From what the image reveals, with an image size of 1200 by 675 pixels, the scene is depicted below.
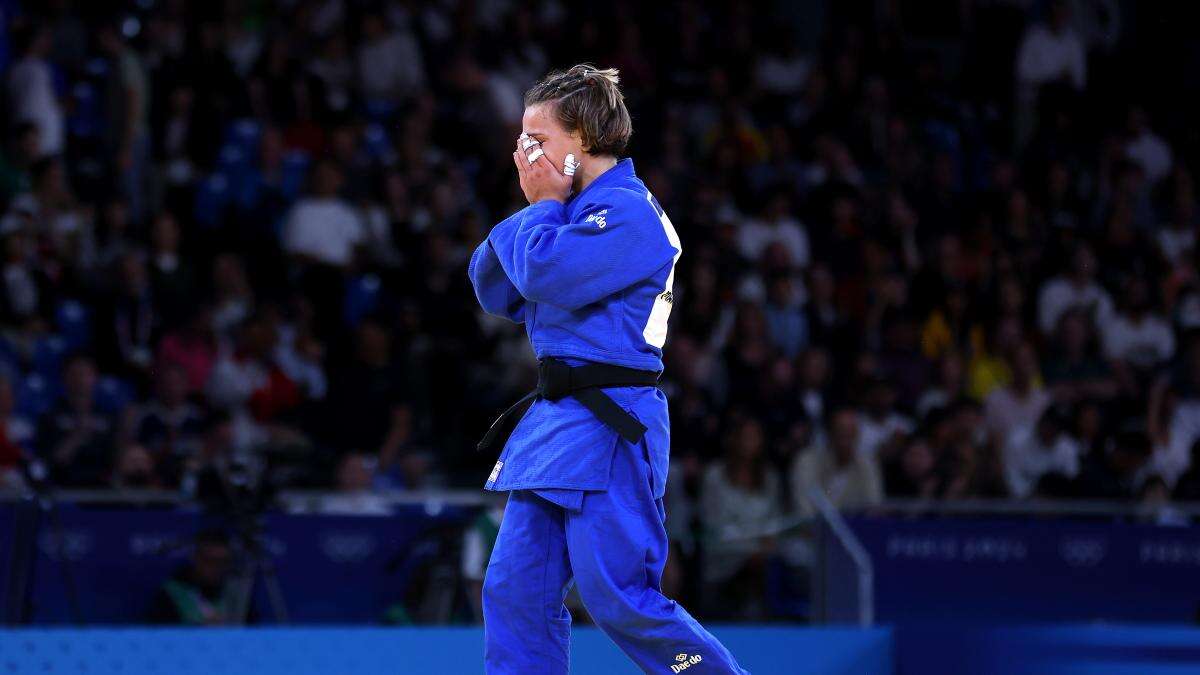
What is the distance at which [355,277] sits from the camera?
408 inches

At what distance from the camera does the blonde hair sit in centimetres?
378

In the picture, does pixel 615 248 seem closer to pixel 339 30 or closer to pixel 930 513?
pixel 930 513

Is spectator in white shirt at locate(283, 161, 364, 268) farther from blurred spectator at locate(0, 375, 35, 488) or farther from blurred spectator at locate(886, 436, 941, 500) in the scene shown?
blurred spectator at locate(886, 436, 941, 500)

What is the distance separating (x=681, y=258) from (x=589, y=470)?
7.55 metres

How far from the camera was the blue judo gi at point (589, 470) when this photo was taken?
3666mm

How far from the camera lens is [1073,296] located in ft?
37.1

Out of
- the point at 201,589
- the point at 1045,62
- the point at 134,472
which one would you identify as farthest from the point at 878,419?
the point at 1045,62

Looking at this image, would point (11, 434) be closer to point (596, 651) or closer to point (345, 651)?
point (345, 651)

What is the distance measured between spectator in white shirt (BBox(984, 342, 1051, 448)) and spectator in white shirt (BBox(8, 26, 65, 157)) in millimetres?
6192

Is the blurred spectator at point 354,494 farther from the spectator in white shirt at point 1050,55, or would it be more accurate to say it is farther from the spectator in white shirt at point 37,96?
the spectator in white shirt at point 1050,55

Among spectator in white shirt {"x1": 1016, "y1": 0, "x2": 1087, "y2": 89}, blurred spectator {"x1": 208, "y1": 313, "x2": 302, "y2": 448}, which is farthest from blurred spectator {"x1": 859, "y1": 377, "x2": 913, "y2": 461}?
spectator in white shirt {"x1": 1016, "y1": 0, "x2": 1087, "y2": 89}

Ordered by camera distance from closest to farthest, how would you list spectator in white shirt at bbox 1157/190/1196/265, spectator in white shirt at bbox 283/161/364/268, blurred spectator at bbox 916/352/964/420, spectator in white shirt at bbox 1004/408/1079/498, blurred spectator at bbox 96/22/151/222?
spectator in white shirt at bbox 1004/408/1079/498 → blurred spectator at bbox 916/352/964/420 → spectator in white shirt at bbox 283/161/364/268 → blurred spectator at bbox 96/22/151/222 → spectator in white shirt at bbox 1157/190/1196/265

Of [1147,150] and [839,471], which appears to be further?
[1147,150]

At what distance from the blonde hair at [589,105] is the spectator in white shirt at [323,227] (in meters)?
6.72
